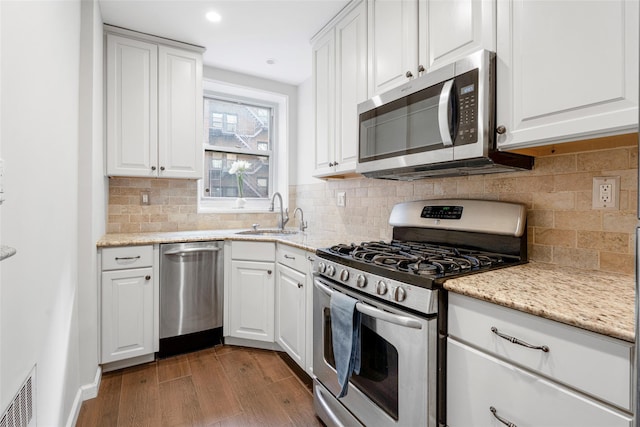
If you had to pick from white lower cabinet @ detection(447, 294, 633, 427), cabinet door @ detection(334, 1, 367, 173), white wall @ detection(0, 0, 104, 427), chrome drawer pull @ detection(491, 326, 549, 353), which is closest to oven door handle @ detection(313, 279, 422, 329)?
white lower cabinet @ detection(447, 294, 633, 427)

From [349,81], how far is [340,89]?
4.1 inches

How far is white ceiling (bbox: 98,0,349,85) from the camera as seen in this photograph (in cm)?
217

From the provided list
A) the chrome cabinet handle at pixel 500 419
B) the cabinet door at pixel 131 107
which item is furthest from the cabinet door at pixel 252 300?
the chrome cabinet handle at pixel 500 419

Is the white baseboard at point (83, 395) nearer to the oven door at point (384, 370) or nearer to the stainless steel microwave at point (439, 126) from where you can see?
the oven door at point (384, 370)

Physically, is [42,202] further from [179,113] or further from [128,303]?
[179,113]

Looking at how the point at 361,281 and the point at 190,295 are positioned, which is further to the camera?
the point at 190,295

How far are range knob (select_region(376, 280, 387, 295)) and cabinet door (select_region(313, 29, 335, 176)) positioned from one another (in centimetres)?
121

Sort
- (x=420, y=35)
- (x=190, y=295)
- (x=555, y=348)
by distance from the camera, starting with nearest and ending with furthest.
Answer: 1. (x=555, y=348)
2. (x=420, y=35)
3. (x=190, y=295)

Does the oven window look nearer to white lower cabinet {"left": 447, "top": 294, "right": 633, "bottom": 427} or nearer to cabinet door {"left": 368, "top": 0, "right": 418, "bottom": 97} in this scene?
white lower cabinet {"left": 447, "top": 294, "right": 633, "bottom": 427}

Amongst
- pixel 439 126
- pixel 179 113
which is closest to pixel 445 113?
pixel 439 126

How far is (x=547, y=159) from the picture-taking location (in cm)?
139

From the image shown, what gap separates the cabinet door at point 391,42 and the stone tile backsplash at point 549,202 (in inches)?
25.1

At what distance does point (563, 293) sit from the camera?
970 millimetres

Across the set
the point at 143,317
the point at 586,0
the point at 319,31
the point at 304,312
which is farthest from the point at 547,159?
the point at 143,317
